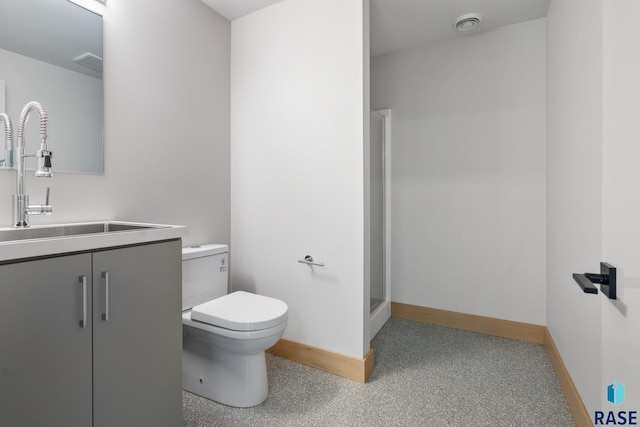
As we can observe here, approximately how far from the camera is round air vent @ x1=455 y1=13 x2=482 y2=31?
2217 millimetres

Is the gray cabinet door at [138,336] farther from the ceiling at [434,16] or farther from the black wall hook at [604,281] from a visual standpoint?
the ceiling at [434,16]

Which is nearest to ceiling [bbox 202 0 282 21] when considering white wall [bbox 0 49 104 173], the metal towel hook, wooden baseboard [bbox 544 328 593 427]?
white wall [bbox 0 49 104 173]

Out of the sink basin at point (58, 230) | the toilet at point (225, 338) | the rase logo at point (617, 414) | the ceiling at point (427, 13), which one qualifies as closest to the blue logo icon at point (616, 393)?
the rase logo at point (617, 414)

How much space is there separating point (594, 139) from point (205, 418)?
7.13 ft

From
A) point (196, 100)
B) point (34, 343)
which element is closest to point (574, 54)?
point (196, 100)

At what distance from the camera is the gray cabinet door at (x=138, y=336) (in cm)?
108

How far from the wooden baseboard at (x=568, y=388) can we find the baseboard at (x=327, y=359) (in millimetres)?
1026

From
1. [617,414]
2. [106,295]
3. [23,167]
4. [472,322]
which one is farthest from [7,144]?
[472,322]

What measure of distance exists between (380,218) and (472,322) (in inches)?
45.5

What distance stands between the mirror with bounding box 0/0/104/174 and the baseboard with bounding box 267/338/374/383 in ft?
5.18

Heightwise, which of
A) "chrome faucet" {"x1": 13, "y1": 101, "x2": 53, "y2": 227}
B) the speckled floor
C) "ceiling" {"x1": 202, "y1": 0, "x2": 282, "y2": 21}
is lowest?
the speckled floor

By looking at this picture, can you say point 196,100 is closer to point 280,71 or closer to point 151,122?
point 151,122

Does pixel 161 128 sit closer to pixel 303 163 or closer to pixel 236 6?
pixel 303 163

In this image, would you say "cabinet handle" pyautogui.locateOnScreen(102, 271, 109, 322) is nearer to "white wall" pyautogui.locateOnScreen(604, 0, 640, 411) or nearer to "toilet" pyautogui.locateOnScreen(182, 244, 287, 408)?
"toilet" pyautogui.locateOnScreen(182, 244, 287, 408)
